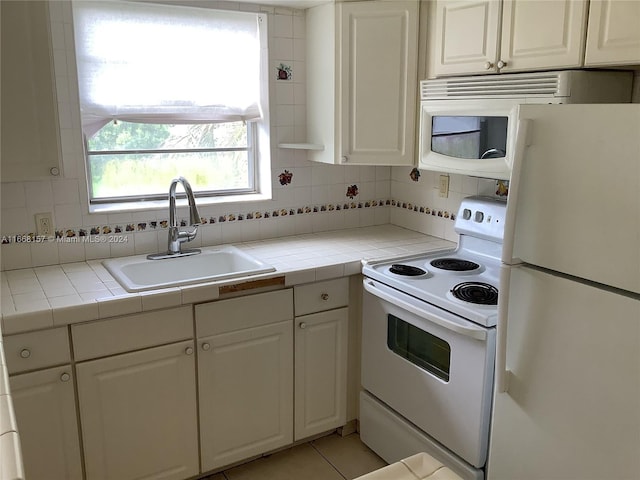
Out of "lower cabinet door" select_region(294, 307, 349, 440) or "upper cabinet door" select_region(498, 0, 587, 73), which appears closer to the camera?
"upper cabinet door" select_region(498, 0, 587, 73)

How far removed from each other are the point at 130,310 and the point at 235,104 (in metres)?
1.22

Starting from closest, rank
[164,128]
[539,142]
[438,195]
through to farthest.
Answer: [539,142]
[164,128]
[438,195]

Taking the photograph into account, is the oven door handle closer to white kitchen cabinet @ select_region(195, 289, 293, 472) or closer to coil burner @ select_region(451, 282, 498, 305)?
coil burner @ select_region(451, 282, 498, 305)

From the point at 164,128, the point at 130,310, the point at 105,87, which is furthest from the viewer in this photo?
the point at 164,128

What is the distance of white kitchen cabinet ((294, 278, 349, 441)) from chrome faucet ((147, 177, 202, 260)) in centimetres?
55

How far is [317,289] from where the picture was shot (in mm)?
2463

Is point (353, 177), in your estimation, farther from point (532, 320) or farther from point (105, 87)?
point (532, 320)

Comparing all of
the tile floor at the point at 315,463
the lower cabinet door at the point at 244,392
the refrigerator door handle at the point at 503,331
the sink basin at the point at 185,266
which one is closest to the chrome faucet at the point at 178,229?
the sink basin at the point at 185,266

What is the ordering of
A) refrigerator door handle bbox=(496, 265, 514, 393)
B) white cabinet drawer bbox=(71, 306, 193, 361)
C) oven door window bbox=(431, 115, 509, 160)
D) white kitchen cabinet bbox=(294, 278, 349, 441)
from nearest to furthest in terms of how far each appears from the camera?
refrigerator door handle bbox=(496, 265, 514, 393) < white cabinet drawer bbox=(71, 306, 193, 361) < oven door window bbox=(431, 115, 509, 160) < white kitchen cabinet bbox=(294, 278, 349, 441)

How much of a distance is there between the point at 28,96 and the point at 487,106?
5.35 feet

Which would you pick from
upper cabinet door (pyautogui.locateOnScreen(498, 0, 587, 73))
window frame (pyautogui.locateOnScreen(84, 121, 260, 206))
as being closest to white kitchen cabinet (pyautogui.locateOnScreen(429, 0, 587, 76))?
upper cabinet door (pyautogui.locateOnScreen(498, 0, 587, 73))

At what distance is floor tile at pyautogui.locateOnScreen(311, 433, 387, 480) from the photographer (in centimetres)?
249

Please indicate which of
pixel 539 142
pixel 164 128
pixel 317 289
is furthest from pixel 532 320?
pixel 164 128

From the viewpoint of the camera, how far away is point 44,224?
2.37 m
